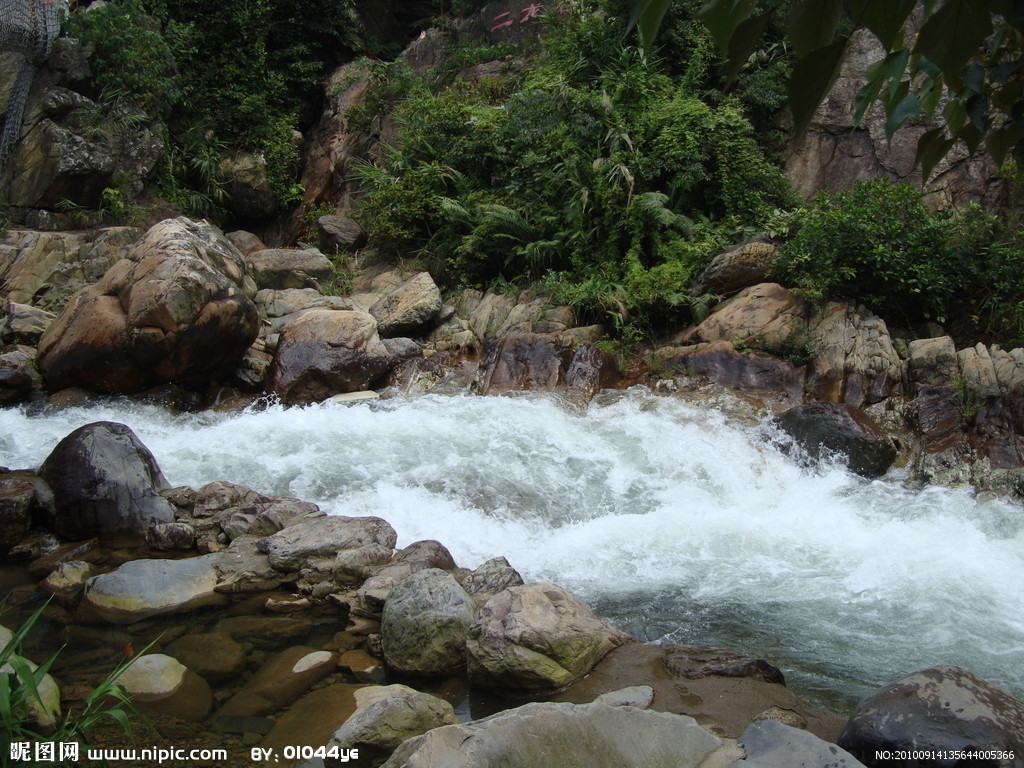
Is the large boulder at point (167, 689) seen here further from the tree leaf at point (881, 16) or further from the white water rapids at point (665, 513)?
the tree leaf at point (881, 16)

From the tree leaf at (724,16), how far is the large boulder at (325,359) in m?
9.40

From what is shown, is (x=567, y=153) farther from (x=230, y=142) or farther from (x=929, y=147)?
(x=929, y=147)

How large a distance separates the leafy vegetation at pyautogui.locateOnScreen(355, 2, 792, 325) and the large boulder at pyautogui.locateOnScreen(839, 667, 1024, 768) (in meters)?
7.54

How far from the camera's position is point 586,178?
1214cm

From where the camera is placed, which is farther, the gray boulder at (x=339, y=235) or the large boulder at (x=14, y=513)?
the gray boulder at (x=339, y=235)

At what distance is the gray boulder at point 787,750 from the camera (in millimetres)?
2805

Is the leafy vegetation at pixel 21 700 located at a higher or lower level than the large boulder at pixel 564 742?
higher

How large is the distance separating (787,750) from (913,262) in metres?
7.82

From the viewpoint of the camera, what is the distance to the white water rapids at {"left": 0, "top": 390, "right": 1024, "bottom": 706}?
4734 mm

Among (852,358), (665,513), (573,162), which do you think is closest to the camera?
(665,513)

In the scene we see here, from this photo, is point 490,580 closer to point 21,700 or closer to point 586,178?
point 21,700

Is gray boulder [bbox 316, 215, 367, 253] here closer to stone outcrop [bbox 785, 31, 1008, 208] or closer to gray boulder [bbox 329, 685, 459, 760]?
stone outcrop [bbox 785, 31, 1008, 208]

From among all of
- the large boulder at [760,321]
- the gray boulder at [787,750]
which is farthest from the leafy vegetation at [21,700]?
the large boulder at [760,321]

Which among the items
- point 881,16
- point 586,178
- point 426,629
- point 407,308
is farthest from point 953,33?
point 586,178
